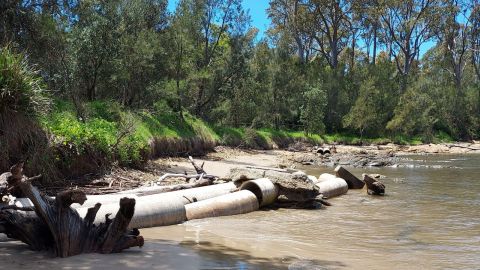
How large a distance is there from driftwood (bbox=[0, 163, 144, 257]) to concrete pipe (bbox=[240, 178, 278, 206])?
5.56m

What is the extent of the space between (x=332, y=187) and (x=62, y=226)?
10203mm

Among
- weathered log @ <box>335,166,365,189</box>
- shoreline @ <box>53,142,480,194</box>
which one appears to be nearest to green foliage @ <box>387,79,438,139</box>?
shoreline @ <box>53,142,480,194</box>

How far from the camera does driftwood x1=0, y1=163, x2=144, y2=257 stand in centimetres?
597

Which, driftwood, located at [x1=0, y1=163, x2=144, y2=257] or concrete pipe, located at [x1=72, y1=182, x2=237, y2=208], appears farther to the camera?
concrete pipe, located at [x1=72, y1=182, x2=237, y2=208]

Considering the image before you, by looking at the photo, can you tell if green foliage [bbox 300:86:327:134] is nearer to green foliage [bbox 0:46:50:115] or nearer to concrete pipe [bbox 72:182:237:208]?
concrete pipe [bbox 72:182:237:208]

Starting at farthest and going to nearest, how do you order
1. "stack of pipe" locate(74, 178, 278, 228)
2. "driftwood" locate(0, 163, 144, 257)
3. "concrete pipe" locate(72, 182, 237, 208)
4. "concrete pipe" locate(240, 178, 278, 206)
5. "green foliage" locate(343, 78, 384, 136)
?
"green foliage" locate(343, 78, 384, 136) → "concrete pipe" locate(240, 178, 278, 206) → "concrete pipe" locate(72, 182, 237, 208) → "stack of pipe" locate(74, 178, 278, 228) → "driftwood" locate(0, 163, 144, 257)

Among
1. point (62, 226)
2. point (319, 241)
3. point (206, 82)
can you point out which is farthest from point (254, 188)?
point (206, 82)

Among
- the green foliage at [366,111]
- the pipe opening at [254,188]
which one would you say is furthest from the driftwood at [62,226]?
the green foliage at [366,111]

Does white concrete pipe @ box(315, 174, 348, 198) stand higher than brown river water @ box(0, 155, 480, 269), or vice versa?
white concrete pipe @ box(315, 174, 348, 198)

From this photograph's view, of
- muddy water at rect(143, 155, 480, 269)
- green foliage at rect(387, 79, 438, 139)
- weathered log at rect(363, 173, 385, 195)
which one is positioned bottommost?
muddy water at rect(143, 155, 480, 269)

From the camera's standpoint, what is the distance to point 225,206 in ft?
35.0

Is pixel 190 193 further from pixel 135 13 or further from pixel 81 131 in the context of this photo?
pixel 135 13

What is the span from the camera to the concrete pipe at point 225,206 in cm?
1009

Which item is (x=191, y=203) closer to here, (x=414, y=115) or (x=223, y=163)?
(x=223, y=163)
